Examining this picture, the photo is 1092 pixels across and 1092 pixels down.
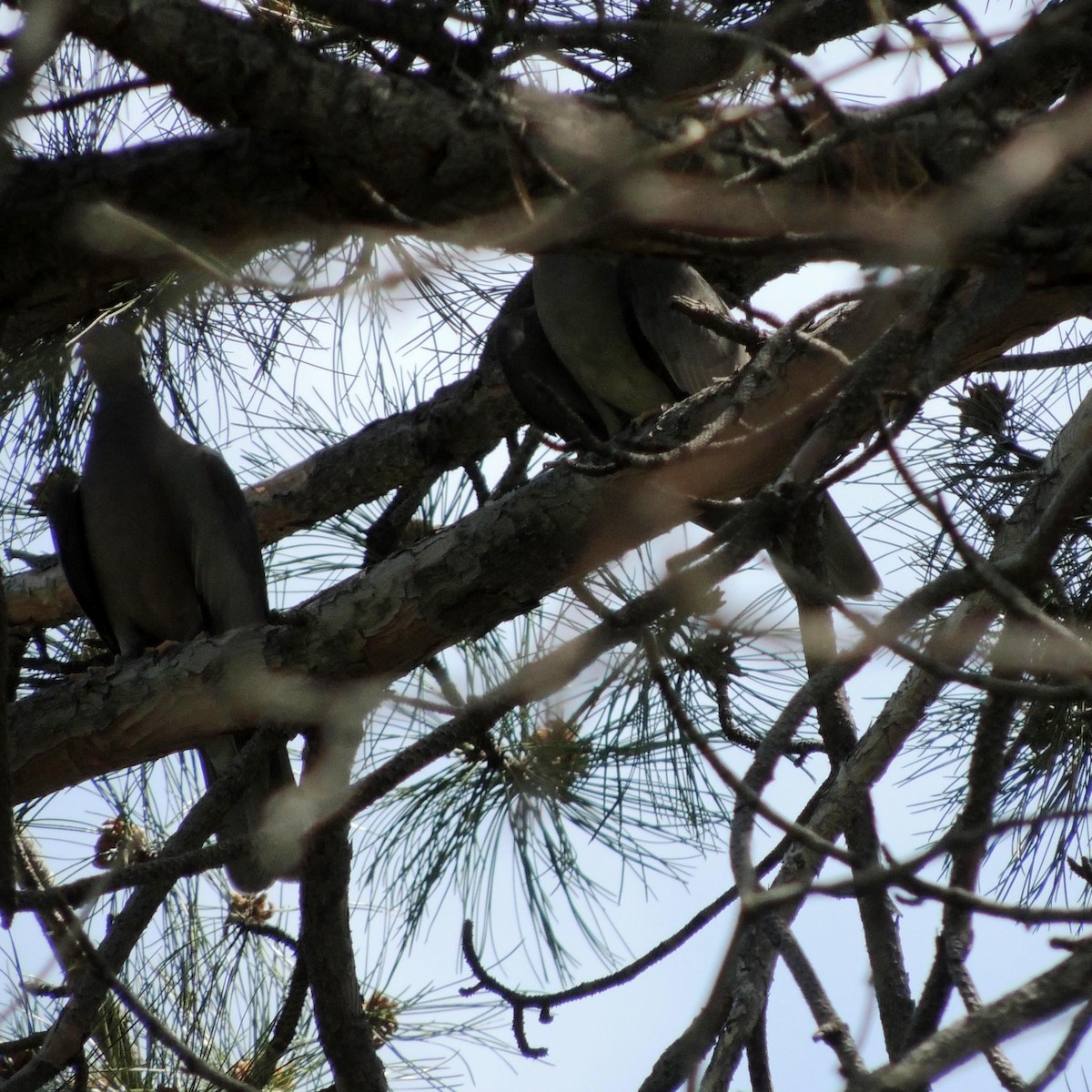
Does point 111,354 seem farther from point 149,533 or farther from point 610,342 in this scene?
point 610,342

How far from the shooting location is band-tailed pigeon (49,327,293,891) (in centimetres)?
346

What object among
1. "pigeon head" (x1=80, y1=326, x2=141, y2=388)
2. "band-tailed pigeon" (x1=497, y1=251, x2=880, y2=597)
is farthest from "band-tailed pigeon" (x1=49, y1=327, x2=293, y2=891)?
"band-tailed pigeon" (x1=497, y1=251, x2=880, y2=597)

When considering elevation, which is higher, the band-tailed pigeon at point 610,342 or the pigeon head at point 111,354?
the pigeon head at point 111,354

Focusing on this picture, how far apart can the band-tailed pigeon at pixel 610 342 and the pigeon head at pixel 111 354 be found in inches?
38.6

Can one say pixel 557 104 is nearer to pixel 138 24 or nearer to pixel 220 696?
pixel 138 24

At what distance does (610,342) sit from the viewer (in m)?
3.66

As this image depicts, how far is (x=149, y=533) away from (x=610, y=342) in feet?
4.69

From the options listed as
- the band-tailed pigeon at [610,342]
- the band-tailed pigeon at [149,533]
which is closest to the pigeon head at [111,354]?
the band-tailed pigeon at [149,533]

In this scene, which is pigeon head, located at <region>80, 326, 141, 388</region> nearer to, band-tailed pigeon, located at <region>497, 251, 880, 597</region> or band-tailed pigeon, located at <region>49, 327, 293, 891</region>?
band-tailed pigeon, located at <region>49, 327, 293, 891</region>

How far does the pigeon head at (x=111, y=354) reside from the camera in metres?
3.14

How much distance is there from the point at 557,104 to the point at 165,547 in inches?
93.6

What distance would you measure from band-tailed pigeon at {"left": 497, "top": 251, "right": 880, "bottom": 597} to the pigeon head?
980 millimetres

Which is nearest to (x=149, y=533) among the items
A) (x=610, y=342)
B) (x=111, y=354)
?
(x=111, y=354)

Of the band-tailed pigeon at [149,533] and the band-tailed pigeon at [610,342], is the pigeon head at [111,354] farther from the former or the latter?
the band-tailed pigeon at [610,342]
